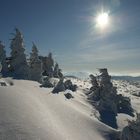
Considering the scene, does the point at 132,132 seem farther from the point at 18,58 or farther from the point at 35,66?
the point at 18,58

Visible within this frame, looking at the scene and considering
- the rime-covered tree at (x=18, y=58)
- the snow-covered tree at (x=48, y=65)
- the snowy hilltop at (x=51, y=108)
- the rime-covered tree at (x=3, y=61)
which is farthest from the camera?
the snow-covered tree at (x=48, y=65)

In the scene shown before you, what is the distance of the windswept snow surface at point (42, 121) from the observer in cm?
3031

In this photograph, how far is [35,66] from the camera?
74250mm

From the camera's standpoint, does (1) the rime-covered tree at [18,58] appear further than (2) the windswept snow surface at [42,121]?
Yes

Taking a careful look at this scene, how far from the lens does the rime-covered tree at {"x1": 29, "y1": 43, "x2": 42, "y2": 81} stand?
72625 mm

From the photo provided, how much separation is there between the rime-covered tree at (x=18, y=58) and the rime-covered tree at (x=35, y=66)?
1798mm

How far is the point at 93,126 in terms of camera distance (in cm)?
4812

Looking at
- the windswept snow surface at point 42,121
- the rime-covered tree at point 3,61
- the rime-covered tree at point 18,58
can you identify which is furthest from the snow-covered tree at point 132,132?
the rime-covered tree at point 3,61

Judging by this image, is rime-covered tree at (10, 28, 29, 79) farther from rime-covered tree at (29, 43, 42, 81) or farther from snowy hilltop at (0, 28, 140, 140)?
rime-covered tree at (29, 43, 42, 81)

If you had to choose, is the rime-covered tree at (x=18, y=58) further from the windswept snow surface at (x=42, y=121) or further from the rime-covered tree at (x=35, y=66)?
the windswept snow surface at (x=42, y=121)

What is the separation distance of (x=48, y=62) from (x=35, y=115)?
53.1m

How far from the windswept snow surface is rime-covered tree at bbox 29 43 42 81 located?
20648mm

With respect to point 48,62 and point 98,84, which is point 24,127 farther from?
point 48,62

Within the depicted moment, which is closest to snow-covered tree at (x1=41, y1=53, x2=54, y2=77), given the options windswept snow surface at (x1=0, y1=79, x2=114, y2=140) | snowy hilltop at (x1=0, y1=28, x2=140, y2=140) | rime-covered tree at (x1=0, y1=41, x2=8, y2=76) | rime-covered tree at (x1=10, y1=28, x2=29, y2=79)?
snowy hilltop at (x1=0, y1=28, x2=140, y2=140)
